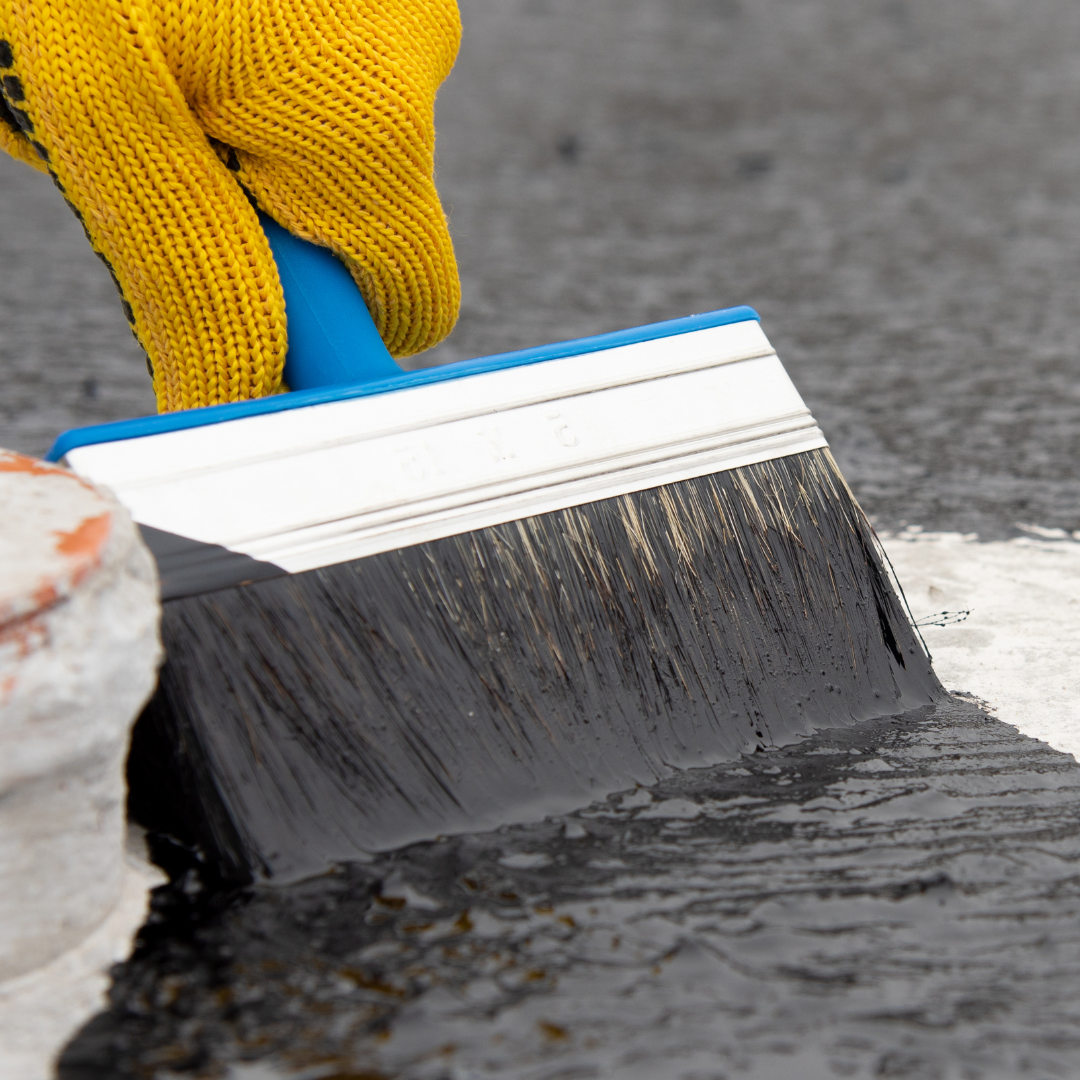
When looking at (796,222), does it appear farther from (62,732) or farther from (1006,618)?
(62,732)

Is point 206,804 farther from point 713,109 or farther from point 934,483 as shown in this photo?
point 713,109

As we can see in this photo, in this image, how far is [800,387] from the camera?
3.42 metres

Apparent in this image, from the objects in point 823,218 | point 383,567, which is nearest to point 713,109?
point 823,218

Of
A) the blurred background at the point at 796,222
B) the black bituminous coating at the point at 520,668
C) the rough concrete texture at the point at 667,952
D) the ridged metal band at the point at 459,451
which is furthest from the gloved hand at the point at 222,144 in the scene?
the blurred background at the point at 796,222

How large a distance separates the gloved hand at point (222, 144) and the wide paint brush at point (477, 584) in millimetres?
77

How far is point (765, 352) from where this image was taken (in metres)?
1.81

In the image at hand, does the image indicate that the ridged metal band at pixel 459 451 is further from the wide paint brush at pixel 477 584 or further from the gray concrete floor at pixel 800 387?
the gray concrete floor at pixel 800 387

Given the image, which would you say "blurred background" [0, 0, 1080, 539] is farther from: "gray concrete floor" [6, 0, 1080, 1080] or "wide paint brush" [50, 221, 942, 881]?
"wide paint brush" [50, 221, 942, 881]

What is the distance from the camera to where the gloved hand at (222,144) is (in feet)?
4.98

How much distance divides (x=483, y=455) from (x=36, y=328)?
2668 millimetres

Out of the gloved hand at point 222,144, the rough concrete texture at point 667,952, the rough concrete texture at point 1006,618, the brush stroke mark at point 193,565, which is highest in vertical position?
the gloved hand at point 222,144

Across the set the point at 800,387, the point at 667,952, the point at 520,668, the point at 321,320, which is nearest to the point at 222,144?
the point at 321,320

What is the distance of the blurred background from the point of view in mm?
3156

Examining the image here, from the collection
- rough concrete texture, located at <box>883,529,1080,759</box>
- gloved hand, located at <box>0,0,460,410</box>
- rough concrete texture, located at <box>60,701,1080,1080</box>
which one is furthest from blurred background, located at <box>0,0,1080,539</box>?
gloved hand, located at <box>0,0,460,410</box>
